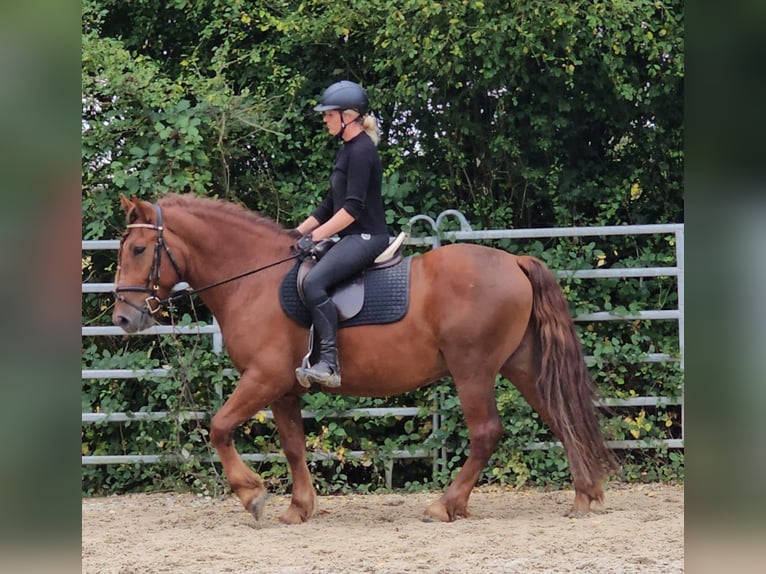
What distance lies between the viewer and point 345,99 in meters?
5.39

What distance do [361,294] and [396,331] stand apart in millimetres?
317

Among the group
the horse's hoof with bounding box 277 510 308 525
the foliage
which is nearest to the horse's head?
the horse's hoof with bounding box 277 510 308 525

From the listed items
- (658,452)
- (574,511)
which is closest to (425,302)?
(574,511)

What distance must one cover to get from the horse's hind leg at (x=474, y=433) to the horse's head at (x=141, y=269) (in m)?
1.90

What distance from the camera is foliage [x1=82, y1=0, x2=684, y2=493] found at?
6.96m

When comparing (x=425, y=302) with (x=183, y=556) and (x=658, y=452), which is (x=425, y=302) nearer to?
(x=183, y=556)

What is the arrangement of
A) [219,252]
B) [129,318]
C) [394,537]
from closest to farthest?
1. [394,537]
2. [129,318]
3. [219,252]

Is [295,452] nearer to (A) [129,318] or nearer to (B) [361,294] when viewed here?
(B) [361,294]

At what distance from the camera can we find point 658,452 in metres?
6.84

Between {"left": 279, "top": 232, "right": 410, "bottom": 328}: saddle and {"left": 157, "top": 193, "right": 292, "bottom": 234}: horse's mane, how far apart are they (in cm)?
45

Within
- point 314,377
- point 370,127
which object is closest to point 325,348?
point 314,377

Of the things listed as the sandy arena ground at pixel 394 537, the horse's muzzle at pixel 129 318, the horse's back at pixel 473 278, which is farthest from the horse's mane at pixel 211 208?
the sandy arena ground at pixel 394 537

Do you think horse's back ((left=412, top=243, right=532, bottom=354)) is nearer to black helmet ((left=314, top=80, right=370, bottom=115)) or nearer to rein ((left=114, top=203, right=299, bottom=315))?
rein ((left=114, top=203, right=299, bottom=315))
